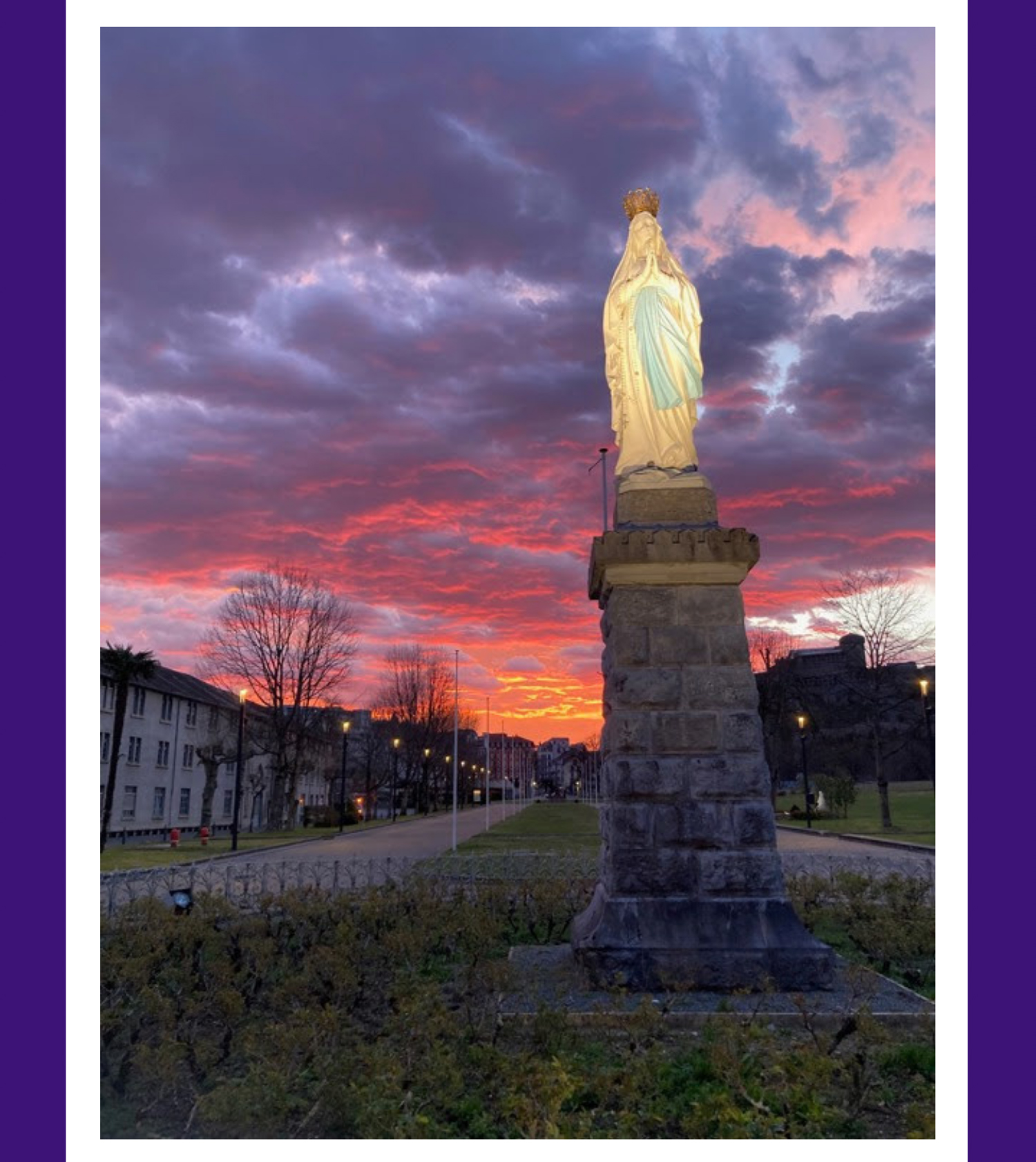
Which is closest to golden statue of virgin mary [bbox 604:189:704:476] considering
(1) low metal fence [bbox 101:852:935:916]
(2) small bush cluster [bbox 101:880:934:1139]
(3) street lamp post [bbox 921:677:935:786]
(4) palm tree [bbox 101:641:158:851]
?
(2) small bush cluster [bbox 101:880:934:1139]

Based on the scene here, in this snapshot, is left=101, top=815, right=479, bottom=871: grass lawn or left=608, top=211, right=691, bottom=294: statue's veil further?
left=101, top=815, right=479, bottom=871: grass lawn

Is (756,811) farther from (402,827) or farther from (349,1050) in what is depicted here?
(402,827)

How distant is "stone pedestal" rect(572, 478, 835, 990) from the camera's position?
836 cm

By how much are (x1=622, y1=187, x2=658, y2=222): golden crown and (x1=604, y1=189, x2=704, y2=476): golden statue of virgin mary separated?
1.76 ft

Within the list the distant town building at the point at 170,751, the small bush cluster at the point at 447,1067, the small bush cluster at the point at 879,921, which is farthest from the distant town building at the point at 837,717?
the small bush cluster at the point at 447,1067

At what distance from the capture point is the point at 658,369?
1017 cm

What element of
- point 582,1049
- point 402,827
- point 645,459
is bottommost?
point 402,827

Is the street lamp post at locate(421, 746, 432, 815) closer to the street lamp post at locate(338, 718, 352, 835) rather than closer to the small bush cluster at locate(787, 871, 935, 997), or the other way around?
the street lamp post at locate(338, 718, 352, 835)

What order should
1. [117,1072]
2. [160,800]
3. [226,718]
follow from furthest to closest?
[226,718] → [160,800] → [117,1072]

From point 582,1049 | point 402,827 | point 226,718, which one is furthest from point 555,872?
point 226,718

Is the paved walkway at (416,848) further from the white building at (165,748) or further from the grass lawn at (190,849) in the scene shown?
the white building at (165,748)

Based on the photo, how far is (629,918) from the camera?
27.9ft

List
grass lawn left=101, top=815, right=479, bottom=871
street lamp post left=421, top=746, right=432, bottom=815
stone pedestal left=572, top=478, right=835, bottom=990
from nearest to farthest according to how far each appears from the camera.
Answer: stone pedestal left=572, top=478, right=835, bottom=990 < grass lawn left=101, top=815, right=479, bottom=871 < street lamp post left=421, top=746, right=432, bottom=815
